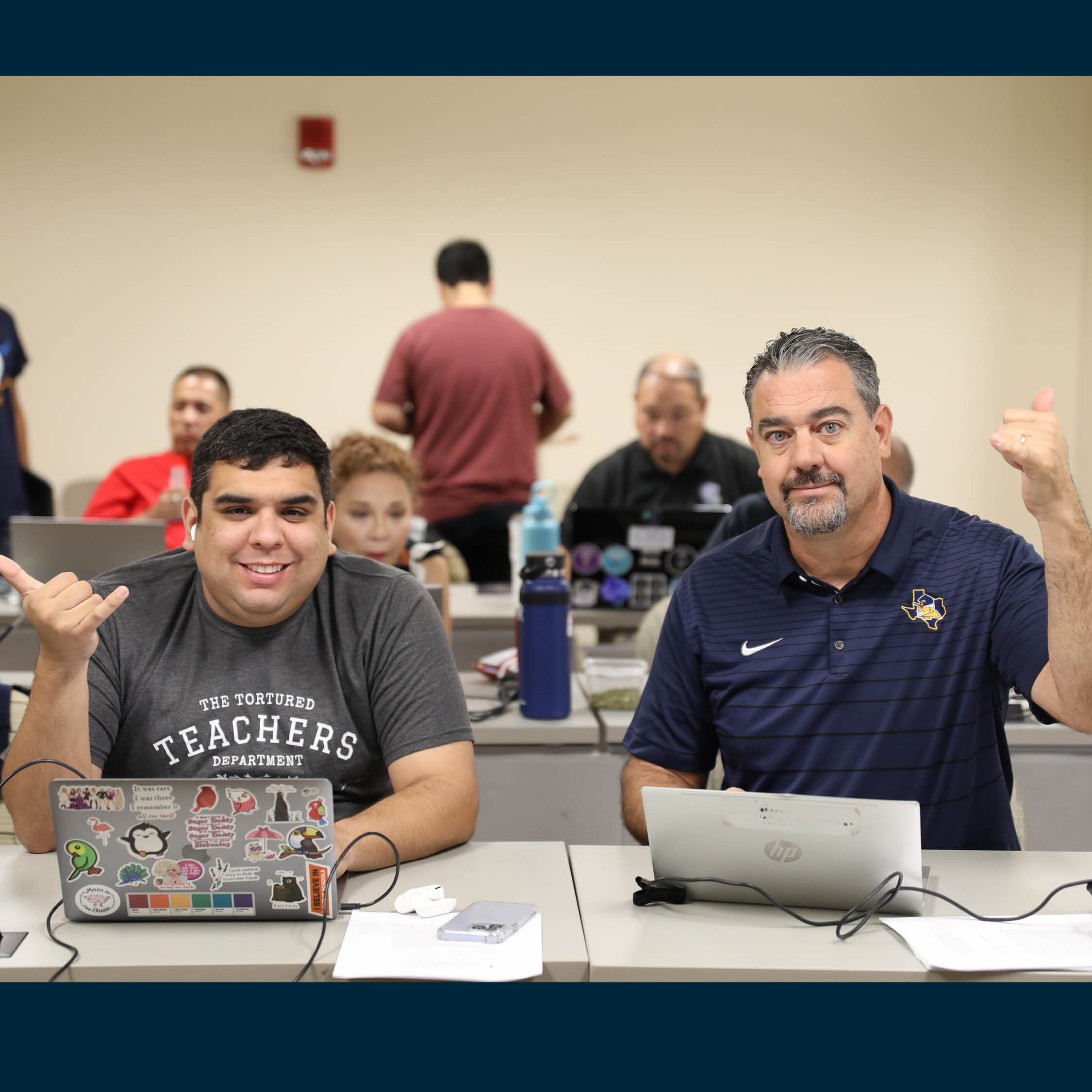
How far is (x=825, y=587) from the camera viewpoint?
5.80 feet

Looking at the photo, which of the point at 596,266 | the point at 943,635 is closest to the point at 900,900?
the point at 943,635

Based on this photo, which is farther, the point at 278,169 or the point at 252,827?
the point at 278,169

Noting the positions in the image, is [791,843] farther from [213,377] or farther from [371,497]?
[213,377]

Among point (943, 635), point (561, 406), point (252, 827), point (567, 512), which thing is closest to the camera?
point (252, 827)

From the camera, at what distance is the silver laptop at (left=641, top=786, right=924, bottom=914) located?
51.6 inches

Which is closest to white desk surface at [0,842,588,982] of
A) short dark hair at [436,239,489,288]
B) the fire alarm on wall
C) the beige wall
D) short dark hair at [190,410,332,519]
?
short dark hair at [190,410,332,519]

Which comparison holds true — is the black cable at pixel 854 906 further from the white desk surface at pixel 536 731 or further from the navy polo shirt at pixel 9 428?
the navy polo shirt at pixel 9 428

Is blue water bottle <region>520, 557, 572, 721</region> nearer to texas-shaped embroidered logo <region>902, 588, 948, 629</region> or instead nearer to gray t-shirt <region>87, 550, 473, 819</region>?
gray t-shirt <region>87, 550, 473, 819</region>

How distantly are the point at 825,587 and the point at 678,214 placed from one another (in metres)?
4.45

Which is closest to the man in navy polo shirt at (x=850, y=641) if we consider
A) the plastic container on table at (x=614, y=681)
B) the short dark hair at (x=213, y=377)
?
the plastic container on table at (x=614, y=681)

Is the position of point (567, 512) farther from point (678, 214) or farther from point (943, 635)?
point (678, 214)

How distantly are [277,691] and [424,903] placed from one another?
1.58 ft

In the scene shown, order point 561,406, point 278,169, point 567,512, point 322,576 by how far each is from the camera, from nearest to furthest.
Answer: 1. point 322,576
2. point 567,512
3. point 561,406
4. point 278,169

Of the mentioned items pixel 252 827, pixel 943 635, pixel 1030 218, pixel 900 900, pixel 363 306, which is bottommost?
pixel 900 900
